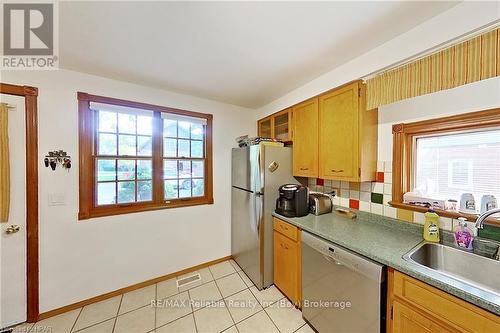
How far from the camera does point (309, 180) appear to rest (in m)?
2.46

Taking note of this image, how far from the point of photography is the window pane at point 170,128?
233cm

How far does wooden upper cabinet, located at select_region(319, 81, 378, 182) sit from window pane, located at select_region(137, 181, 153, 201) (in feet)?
6.49

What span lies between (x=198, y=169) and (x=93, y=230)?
1280 mm

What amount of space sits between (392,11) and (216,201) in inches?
98.7

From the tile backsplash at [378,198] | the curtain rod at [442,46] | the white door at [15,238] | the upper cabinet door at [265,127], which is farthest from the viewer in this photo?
the upper cabinet door at [265,127]

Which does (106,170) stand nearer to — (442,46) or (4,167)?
(4,167)

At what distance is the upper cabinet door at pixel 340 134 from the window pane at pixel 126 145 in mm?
2084

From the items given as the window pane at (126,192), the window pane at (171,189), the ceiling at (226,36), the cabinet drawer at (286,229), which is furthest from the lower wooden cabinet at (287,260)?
Answer: the window pane at (126,192)

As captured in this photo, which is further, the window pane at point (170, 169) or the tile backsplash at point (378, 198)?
the window pane at point (170, 169)

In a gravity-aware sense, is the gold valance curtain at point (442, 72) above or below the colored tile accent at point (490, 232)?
above

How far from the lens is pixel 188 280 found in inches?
90.3

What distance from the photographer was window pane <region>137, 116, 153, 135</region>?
2.18 m

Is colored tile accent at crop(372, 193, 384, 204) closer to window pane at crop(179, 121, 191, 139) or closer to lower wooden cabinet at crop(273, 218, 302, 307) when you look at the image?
lower wooden cabinet at crop(273, 218, 302, 307)

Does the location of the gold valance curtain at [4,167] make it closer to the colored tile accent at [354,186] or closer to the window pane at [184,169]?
the window pane at [184,169]
